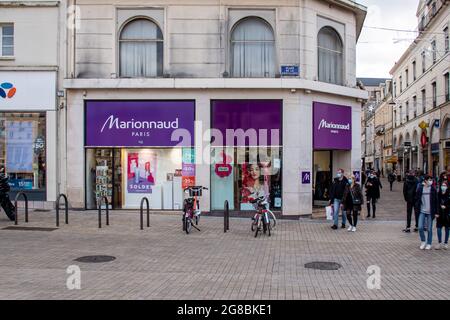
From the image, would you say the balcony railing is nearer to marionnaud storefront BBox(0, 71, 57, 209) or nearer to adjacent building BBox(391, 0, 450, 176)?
adjacent building BBox(391, 0, 450, 176)

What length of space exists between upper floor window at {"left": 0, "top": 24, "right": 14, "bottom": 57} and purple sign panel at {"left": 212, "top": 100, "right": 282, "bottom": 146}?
7996 mm

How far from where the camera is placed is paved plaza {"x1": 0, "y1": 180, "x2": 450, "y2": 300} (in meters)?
7.99

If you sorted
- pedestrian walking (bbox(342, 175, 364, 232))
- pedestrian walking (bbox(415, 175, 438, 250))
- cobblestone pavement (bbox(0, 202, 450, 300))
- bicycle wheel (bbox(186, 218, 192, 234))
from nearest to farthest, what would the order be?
cobblestone pavement (bbox(0, 202, 450, 300)) → pedestrian walking (bbox(415, 175, 438, 250)) → bicycle wheel (bbox(186, 218, 192, 234)) → pedestrian walking (bbox(342, 175, 364, 232))

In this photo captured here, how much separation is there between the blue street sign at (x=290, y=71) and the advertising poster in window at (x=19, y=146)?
927 cm

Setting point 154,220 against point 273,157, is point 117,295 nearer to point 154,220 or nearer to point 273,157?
point 154,220

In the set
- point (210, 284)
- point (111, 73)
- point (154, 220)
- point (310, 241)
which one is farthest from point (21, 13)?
point (210, 284)

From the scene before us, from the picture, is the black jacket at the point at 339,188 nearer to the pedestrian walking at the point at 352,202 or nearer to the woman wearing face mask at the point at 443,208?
the pedestrian walking at the point at 352,202

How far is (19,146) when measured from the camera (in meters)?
19.3

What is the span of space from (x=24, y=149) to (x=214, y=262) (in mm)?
11525

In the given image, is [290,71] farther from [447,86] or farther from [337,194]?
[447,86]

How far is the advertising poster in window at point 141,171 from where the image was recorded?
19375 mm

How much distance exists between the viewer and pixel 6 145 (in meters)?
19.4

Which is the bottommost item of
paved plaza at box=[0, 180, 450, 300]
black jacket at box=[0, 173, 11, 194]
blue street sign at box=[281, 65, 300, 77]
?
paved plaza at box=[0, 180, 450, 300]

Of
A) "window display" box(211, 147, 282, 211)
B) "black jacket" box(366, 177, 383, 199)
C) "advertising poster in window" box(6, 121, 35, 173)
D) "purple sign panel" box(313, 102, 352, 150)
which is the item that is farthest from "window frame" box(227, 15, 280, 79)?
"advertising poster in window" box(6, 121, 35, 173)
